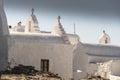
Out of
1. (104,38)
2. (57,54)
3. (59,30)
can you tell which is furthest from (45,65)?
(104,38)

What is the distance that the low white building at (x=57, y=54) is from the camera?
52.2 ft

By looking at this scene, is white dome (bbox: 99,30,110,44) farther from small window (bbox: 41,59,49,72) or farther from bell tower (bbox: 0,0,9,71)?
bell tower (bbox: 0,0,9,71)

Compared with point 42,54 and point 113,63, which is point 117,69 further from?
point 42,54

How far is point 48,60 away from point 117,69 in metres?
5.49

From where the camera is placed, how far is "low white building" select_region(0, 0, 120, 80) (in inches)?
626

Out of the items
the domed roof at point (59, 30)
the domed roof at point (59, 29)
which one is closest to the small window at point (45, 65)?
the domed roof at point (59, 30)

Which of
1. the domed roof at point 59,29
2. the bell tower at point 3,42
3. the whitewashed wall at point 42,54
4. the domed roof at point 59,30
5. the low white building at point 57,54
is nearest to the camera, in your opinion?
the bell tower at point 3,42

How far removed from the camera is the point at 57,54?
18.5 m

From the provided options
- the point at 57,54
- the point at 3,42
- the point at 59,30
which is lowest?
the point at 57,54

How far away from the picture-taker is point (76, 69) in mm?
21062

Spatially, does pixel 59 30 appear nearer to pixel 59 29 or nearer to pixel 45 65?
pixel 59 29

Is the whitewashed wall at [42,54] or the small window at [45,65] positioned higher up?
the whitewashed wall at [42,54]

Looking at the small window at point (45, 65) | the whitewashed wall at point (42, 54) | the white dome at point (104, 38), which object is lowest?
the small window at point (45, 65)

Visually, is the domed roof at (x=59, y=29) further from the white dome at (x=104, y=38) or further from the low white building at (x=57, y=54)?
the white dome at (x=104, y=38)
